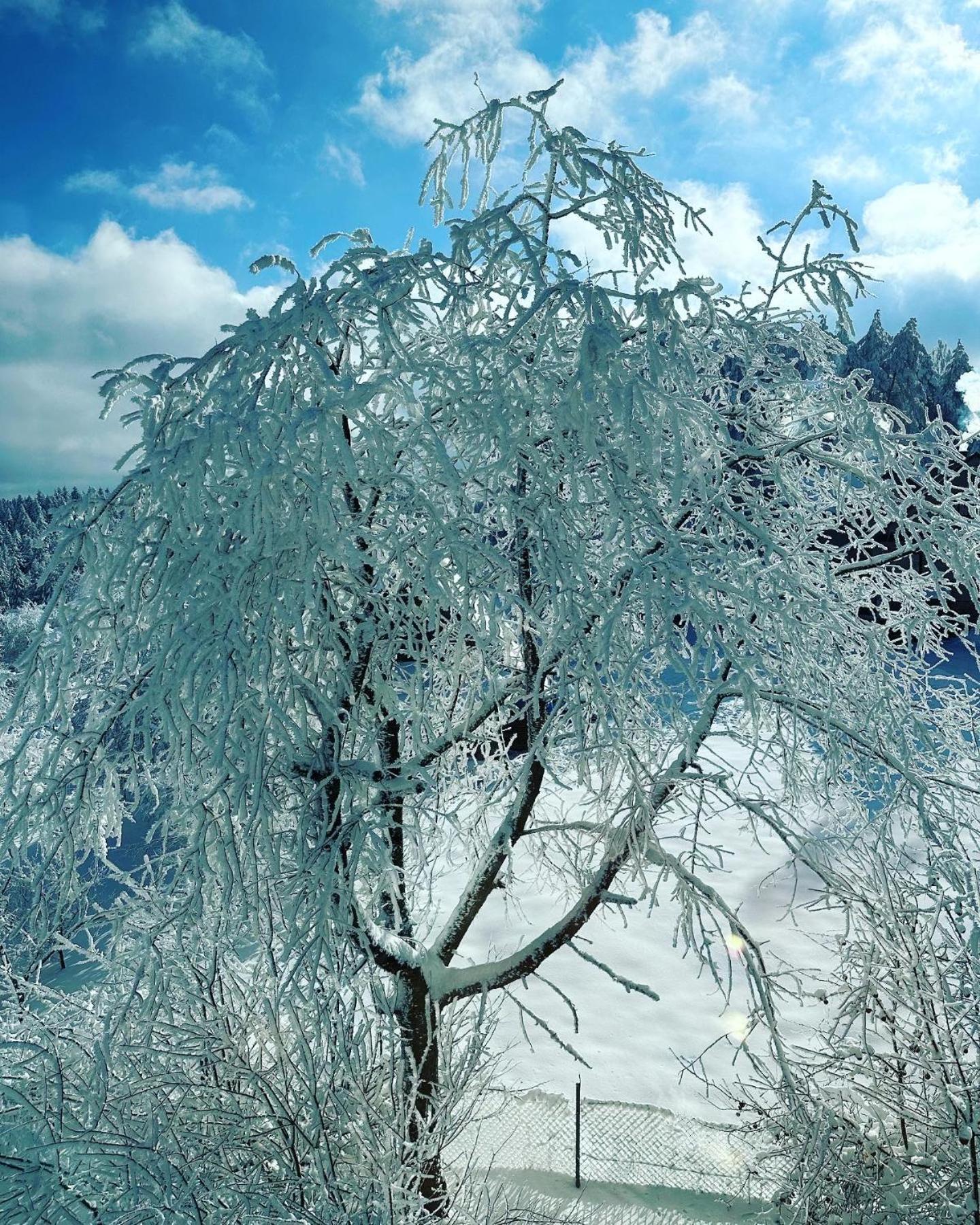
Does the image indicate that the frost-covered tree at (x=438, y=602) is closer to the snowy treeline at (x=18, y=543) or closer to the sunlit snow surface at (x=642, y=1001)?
the sunlit snow surface at (x=642, y=1001)

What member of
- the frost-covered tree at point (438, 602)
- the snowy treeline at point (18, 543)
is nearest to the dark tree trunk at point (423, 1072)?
the frost-covered tree at point (438, 602)

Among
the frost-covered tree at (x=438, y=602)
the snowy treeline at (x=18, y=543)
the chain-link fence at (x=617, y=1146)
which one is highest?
the snowy treeline at (x=18, y=543)

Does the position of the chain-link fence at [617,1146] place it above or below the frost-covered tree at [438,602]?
below

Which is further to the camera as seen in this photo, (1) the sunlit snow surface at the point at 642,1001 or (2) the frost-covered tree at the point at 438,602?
(1) the sunlit snow surface at the point at 642,1001

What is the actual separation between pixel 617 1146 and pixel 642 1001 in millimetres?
3042

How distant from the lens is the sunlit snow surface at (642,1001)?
8703 millimetres

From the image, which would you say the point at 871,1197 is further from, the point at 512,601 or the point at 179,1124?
the point at 512,601

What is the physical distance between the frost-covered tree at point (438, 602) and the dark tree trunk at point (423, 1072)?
3 cm

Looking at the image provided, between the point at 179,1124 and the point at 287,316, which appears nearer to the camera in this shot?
the point at 287,316

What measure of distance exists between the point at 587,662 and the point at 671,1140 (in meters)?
7.19

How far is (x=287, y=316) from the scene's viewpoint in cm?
298

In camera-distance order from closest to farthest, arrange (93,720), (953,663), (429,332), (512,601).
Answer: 1. (512,601)
2. (93,720)
3. (429,332)
4. (953,663)

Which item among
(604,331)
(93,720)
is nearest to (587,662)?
(604,331)

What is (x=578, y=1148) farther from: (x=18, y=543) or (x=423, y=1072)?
(x=18, y=543)
